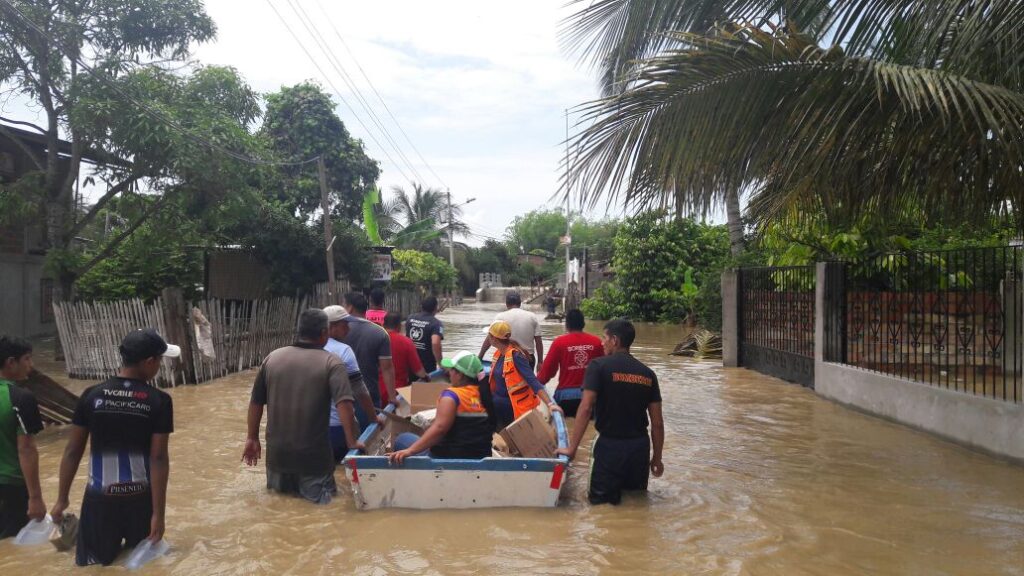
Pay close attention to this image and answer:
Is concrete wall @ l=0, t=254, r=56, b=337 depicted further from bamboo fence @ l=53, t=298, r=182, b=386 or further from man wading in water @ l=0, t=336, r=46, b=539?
man wading in water @ l=0, t=336, r=46, b=539

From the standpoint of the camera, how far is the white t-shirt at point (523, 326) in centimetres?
923

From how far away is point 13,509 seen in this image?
493cm

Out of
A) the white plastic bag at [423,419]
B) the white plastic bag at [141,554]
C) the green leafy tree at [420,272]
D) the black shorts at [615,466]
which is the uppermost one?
the green leafy tree at [420,272]

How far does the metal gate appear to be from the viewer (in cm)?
1280

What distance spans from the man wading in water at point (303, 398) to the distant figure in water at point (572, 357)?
2.66 m

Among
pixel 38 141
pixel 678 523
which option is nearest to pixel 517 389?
pixel 678 523

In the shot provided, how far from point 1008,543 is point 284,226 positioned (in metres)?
18.1

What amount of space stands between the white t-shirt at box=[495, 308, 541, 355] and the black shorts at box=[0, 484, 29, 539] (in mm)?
5188

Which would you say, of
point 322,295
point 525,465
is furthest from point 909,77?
point 322,295

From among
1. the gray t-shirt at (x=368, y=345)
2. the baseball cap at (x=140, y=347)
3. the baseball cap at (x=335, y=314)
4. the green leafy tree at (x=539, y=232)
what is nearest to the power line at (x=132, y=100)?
the gray t-shirt at (x=368, y=345)

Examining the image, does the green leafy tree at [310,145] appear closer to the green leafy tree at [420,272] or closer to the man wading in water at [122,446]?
the green leafy tree at [420,272]

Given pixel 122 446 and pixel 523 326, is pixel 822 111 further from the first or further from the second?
pixel 122 446

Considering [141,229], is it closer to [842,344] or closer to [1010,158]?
[842,344]

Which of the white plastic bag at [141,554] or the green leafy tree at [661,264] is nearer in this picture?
the white plastic bag at [141,554]
